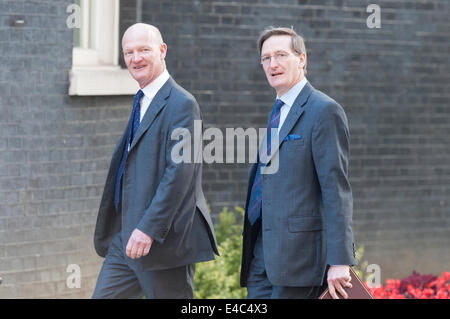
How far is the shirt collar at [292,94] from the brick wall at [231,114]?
2.85 metres

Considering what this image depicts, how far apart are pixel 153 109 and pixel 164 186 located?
500 mm

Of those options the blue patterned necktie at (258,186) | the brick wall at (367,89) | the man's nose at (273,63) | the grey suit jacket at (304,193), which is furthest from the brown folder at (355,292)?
the brick wall at (367,89)

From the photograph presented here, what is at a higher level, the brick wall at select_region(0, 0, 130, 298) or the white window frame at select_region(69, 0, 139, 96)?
the white window frame at select_region(69, 0, 139, 96)

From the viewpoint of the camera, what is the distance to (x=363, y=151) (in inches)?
334

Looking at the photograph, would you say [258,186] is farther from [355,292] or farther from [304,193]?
[355,292]

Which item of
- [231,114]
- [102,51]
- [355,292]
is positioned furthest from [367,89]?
[355,292]

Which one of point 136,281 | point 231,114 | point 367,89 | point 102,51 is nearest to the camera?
point 136,281

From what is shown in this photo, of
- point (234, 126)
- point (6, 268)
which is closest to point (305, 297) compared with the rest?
point (6, 268)

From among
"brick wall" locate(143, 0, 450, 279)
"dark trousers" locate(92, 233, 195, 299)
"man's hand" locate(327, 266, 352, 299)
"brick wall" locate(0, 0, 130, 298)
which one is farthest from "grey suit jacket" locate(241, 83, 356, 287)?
"brick wall" locate(143, 0, 450, 279)

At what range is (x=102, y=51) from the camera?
24.4 feet

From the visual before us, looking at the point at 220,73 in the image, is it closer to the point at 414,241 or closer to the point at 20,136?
the point at 20,136

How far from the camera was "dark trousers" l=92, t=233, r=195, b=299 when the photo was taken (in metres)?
4.77

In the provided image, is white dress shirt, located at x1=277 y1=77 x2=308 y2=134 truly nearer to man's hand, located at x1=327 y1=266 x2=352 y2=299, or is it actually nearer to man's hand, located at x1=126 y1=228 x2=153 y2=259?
man's hand, located at x1=327 y1=266 x2=352 y2=299

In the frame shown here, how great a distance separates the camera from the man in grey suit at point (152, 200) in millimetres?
4590
